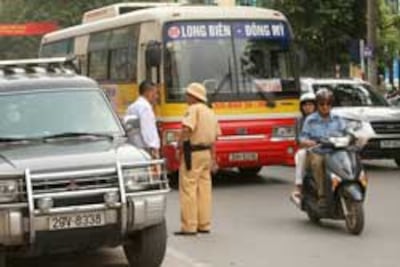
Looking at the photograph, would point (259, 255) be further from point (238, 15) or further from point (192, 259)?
point (238, 15)

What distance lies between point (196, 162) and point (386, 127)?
771 centimetres

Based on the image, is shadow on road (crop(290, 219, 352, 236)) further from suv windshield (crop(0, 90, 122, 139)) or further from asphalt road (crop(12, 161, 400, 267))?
suv windshield (crop(0, 90, 122, 139))

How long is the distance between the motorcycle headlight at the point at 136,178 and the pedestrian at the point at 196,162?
2.62 m

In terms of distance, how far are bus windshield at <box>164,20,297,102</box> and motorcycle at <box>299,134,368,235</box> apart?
4.81m

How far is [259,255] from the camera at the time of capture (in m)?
9.73

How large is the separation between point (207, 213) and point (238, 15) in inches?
245

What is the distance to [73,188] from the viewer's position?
8.05 meters

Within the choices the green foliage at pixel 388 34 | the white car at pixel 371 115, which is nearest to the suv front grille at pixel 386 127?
the white car at pixel 371 115

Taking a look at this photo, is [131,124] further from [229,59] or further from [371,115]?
[371,115]

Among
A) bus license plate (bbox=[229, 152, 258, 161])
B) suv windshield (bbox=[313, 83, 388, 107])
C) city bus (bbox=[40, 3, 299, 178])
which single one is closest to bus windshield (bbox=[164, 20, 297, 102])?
city bus (bbox=[40, 3, 299, 178])

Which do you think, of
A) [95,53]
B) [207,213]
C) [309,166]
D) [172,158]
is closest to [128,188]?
[207,213]

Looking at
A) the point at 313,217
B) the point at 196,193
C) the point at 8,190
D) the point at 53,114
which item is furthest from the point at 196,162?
the point at 8,190

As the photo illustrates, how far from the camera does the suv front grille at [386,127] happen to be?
18.0 meters

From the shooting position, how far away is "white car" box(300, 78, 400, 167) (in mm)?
17891
